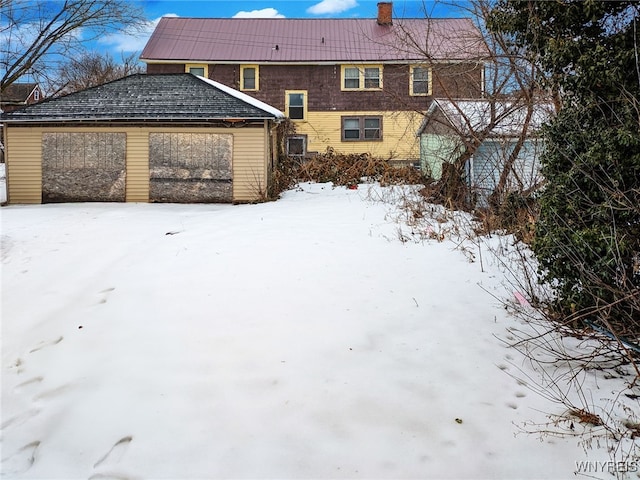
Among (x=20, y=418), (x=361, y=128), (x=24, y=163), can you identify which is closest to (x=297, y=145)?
(x=361, y=128)

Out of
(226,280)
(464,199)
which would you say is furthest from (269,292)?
(464,199)

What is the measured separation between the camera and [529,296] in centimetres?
486

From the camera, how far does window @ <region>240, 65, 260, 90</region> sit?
22703 millimetres

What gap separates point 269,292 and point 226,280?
747 mm

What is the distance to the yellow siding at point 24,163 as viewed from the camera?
13641mm

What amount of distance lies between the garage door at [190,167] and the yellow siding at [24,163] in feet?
10.7

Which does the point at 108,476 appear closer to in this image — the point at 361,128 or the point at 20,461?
the point at 20,461

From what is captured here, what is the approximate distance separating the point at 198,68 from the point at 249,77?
246cm

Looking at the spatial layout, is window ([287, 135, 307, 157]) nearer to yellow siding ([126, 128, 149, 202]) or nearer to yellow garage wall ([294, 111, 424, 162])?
yellow garage wall ([294, 111, 424, 162])

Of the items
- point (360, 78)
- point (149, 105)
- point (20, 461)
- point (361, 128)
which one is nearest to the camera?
point (20, 461)

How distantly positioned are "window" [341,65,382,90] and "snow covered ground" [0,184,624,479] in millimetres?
16627

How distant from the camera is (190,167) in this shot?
1362 cm

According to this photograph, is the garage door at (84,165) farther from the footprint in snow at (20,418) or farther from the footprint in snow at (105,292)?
the footprint in snow at (20,418)

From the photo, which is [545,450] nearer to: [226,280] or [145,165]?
[226,280]
